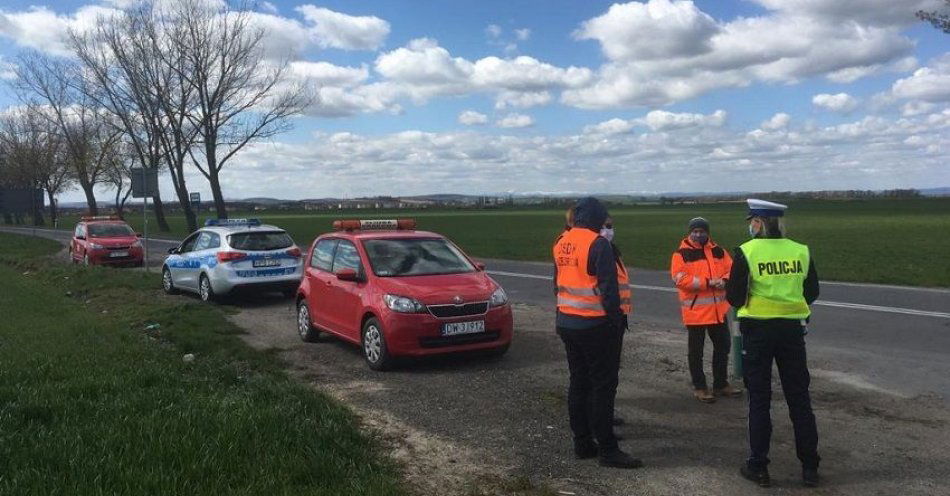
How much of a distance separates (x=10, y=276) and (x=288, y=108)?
21.5 meters

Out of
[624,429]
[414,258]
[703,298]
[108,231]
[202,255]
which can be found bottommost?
[624,429]

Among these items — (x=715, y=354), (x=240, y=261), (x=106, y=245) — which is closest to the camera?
(x=715, y=354)

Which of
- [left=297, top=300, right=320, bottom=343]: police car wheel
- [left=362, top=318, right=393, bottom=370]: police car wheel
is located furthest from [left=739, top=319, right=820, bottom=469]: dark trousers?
[left=297, top=300, right=320, bottom=343]: police car wheel

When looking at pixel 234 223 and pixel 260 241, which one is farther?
pixel 234 223

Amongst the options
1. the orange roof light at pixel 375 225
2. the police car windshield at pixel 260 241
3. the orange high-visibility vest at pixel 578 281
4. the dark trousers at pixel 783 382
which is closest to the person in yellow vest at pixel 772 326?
the dark trousers at pixel 783 382

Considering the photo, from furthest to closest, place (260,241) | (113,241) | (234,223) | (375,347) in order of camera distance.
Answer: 1. (113,241)
2. (234,223)
3. (260,241)
4. (375,347)

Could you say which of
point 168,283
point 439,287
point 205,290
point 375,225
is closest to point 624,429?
point 439,287

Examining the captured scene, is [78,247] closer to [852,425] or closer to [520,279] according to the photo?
[520,279]

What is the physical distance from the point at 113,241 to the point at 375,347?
1885cm

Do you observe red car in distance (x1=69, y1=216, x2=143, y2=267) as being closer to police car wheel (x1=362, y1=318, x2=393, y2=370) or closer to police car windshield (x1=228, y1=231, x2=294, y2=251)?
police car windshield (x1=228, y1=231, x2=294, y2=251)

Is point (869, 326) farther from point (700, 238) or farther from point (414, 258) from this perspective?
point (414, 258)

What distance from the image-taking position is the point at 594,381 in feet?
16.7

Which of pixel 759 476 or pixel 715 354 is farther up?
pixel 715 354

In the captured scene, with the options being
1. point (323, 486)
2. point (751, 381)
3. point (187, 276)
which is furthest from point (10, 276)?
point (751, 381)
